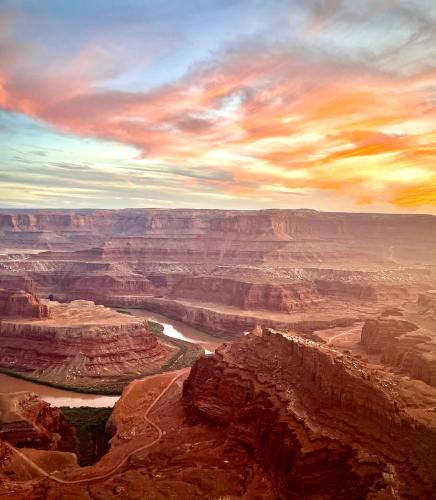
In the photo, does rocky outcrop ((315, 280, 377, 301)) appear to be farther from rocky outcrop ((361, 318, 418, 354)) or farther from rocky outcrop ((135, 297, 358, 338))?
rocky outcrop ((361, 318, 418, 354))

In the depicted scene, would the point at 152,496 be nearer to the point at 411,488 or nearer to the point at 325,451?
the point at 325,451

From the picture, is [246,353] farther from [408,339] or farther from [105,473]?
[408,339]

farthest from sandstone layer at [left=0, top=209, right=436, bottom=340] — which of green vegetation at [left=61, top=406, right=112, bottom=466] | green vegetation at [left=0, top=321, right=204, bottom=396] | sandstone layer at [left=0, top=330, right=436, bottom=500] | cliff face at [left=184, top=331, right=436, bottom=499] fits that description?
sandstone layer at [left=0, top=330, right=436, bottom=500]

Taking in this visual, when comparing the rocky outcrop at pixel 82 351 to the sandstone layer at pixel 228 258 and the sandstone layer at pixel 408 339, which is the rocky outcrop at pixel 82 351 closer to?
the sandstone layer at pixel 228 258

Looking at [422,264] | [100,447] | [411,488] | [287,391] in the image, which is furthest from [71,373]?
[422,264]

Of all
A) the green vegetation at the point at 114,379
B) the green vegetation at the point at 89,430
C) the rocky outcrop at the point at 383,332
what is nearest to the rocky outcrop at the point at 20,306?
the green vegetation at the point at 114,379

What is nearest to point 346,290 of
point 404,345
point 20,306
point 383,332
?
point 383,332
